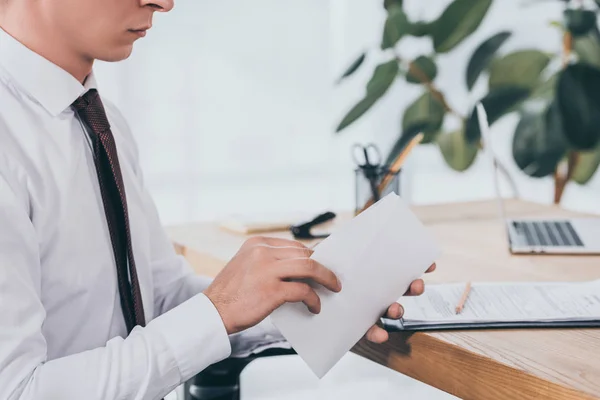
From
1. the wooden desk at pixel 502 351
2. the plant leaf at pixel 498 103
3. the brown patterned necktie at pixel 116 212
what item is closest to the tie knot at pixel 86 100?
the brown patterned necktie at pixel 116 212

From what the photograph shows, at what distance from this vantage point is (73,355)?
915 mm

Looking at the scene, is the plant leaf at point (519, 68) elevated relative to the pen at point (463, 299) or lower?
elevated

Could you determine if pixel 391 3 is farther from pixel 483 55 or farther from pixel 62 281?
pixel 62 281

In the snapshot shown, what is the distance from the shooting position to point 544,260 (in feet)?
4.76

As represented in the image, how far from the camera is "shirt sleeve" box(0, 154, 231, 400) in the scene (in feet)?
2.81

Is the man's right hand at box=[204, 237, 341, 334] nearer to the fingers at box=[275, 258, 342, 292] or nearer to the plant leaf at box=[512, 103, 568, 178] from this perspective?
the fingers at box=[275, 258, 342, 292]

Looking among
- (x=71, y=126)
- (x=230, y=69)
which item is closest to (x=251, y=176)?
(x=230, y=69)

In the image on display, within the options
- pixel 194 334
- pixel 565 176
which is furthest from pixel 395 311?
pixel 565 176

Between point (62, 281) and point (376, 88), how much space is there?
5.96 feet

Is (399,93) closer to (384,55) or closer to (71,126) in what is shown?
(384,55)

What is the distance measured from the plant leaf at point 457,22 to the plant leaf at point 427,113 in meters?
0.33

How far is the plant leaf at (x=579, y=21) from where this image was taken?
249 centimetres

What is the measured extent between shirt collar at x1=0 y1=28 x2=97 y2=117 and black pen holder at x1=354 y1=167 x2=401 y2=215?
29.9 inches

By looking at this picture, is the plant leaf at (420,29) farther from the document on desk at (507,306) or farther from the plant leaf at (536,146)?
the document on desk at (507,306)
